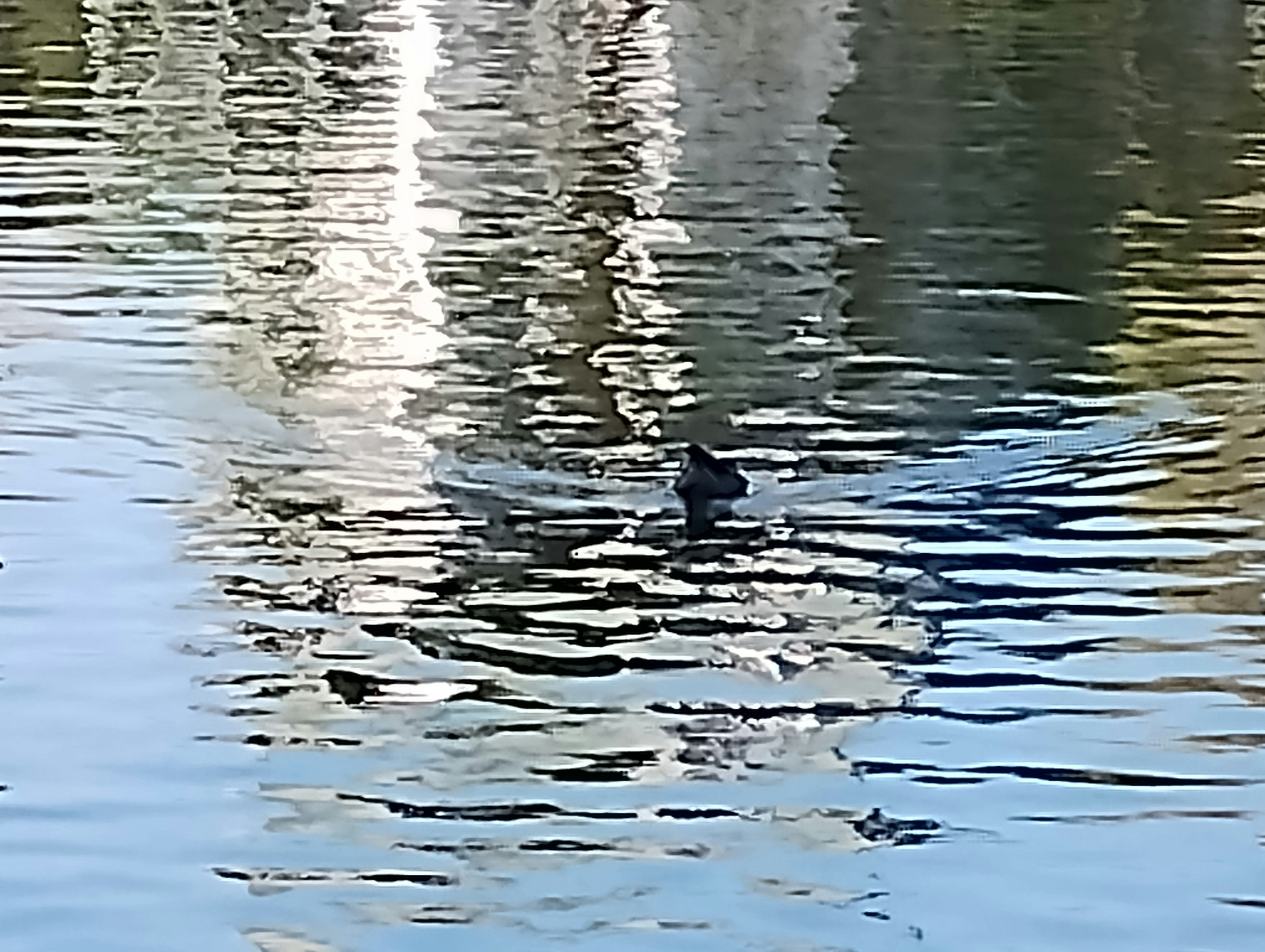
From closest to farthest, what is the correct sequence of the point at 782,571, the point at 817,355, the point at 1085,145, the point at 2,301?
the point at 782,571 < the point at 817,355 < the point at 2,301 < the point at 1085,145

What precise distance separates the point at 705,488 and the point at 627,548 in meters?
1.11

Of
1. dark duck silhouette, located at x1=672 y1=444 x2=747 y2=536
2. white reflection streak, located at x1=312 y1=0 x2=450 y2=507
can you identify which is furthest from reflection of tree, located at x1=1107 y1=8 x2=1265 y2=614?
white reflection streak, located at x1=312 y1=0 x2=450 y2=507

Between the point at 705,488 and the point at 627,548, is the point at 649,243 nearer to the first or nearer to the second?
the point at 705,488

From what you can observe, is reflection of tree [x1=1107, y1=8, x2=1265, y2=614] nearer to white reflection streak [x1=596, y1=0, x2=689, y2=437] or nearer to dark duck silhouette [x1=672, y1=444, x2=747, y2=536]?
dark duck silhouette [x1=672, y1=444, x2=747, y2=536]

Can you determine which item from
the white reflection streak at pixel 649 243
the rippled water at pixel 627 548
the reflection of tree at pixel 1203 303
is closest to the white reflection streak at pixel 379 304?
the rippled water at pixel 627 548

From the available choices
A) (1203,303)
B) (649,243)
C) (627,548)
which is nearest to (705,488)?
(627,548)

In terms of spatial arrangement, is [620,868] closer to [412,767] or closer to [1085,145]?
[412,767]

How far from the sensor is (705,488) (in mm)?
19719

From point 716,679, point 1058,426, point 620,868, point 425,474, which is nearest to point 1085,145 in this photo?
point 1058,426

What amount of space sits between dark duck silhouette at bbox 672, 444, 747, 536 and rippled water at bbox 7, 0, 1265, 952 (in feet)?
1.42

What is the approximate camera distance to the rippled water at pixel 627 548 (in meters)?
13.2

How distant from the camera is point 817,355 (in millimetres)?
25312

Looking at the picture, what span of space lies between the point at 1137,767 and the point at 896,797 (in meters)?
1.58

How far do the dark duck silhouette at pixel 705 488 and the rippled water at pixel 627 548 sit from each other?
1.42 feet
